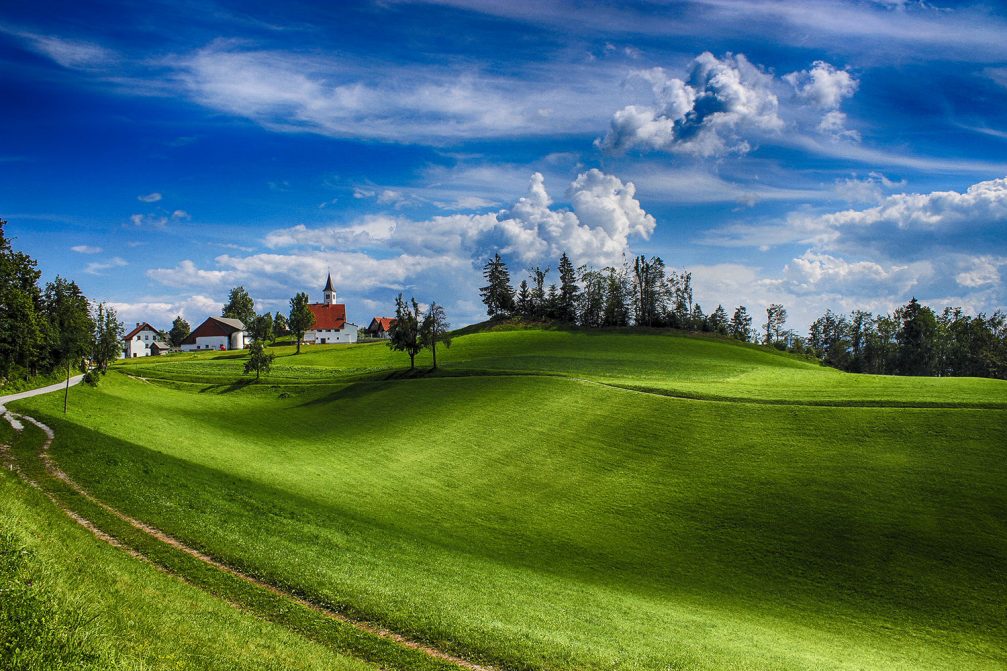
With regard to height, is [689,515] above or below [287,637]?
below

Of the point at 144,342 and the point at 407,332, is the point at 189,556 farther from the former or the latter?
the point at 144,342

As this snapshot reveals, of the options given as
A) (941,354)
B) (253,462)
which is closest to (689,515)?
(253,462)

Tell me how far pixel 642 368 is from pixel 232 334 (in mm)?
120637

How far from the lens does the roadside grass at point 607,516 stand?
2022 centimetres

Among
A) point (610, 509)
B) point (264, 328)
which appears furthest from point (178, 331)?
point (610, 509)

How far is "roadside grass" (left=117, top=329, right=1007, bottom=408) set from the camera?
52656 millimetres

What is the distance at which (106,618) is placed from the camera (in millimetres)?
13211

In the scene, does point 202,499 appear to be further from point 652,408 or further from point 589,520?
point 652,408

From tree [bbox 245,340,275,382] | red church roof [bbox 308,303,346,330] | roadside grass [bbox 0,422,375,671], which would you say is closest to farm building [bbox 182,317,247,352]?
red church roof [bbox 308,303,346,330]

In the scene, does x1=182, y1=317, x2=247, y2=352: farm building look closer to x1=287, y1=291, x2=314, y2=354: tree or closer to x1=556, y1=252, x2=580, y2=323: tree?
x1=287, y1=291, x2=314, y2=354: tree

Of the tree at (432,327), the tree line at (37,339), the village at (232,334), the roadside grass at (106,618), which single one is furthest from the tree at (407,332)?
the village at (232,334)

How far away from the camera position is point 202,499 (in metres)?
24.6

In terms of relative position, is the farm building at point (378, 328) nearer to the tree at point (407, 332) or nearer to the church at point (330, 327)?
the church at point (330, 327)

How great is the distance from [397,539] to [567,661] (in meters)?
12.0
